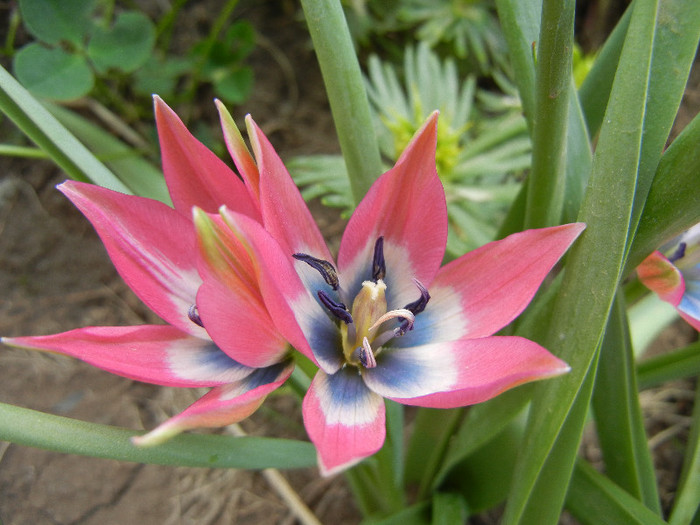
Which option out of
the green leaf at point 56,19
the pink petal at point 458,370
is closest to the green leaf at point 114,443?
the pink petal at point 458,370

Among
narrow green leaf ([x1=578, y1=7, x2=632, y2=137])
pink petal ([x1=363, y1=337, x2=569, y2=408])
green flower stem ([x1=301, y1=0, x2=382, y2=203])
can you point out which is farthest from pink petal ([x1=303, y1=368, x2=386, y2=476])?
narrow green leaf ([x1=578, y1=7, x2=632, y2=137])

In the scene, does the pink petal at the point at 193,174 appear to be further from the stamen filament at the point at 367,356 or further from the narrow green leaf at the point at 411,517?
the narrow green leaf at the point at 411,517

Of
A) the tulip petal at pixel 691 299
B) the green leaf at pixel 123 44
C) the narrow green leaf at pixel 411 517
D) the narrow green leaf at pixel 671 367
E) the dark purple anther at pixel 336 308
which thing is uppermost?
the green leaf at pixel 123 44

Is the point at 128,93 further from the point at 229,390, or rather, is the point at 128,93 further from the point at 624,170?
the point at 624,170

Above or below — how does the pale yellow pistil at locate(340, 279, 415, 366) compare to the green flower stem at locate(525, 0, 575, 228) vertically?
below

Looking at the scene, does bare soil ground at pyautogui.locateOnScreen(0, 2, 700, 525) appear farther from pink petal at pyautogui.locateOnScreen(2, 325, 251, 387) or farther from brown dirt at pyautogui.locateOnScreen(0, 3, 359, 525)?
pink petal at pyautogui.locateOnScreen(2, 325, 251, 387)

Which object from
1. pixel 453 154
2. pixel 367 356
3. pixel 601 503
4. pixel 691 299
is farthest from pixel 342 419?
pixel 453 154
